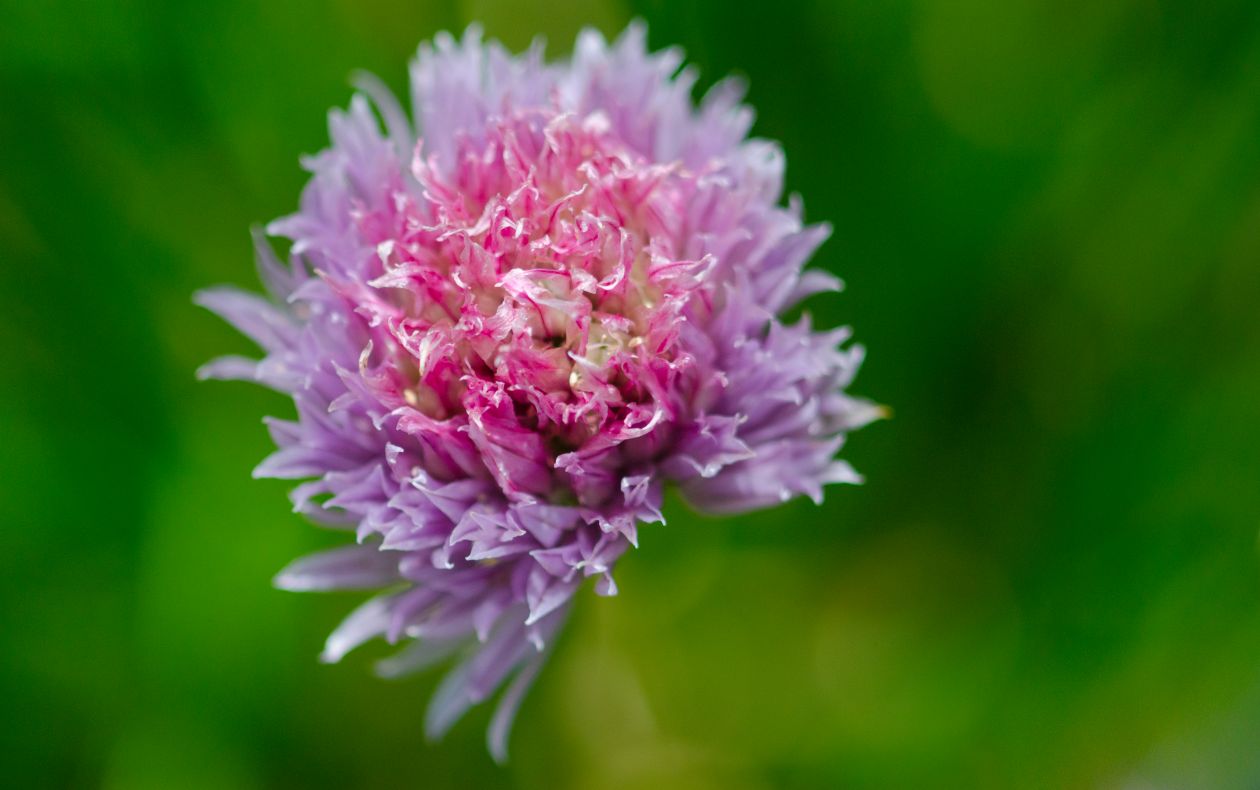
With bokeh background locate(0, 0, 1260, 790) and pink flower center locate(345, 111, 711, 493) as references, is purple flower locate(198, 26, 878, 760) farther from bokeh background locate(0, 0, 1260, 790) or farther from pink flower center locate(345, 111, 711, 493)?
bokeh background locate(0, 0, 1260, 790)

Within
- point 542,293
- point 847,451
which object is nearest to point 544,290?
point 542,293

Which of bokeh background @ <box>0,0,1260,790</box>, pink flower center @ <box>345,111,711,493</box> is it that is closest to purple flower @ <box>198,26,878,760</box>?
pink flower center @ <box>345,111,711,493</box>

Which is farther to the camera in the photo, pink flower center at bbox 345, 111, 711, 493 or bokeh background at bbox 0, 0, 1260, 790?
bokeh background at bbox 0, 0, 1260, 790

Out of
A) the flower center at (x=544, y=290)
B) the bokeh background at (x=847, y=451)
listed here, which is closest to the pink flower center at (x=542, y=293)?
the flower center at (x=544, y=290)

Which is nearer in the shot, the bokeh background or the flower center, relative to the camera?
the flower center

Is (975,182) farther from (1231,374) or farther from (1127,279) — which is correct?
(1231,374)

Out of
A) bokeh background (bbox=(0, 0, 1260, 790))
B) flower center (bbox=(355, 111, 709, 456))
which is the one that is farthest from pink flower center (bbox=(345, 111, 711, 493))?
bokeh background (bbox=(0, 0, 1260, 790))

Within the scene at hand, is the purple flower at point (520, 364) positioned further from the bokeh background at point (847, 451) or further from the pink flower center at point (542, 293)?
the bokeh background at point (847, 451)

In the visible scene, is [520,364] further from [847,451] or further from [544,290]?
[847,451]
